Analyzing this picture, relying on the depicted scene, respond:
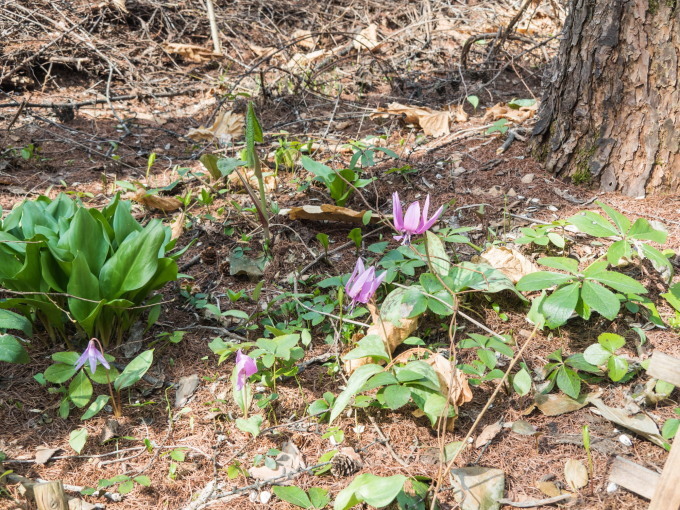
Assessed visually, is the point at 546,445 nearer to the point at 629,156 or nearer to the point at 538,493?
the point at 538,493

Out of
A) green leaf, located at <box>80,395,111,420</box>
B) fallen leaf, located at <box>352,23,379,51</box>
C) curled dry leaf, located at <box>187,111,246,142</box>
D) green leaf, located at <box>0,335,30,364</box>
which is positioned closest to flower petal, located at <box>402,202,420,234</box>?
green leaf, located at <box>80,395,111,420</box>

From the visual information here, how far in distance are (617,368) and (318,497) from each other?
3.31 ft

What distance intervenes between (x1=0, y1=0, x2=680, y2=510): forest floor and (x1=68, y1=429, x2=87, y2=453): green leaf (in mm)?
65

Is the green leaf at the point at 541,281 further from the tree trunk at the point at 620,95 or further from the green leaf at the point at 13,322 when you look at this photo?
the green leaf at the point at 13,322

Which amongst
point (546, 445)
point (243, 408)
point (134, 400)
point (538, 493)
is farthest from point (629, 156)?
point (134, 400)

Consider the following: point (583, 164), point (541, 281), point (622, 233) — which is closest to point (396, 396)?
point (541, 281)

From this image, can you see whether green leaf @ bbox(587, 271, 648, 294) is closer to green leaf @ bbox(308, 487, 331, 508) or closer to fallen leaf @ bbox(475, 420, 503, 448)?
fallen leaf @ bbox(475, 420, 503, 448)

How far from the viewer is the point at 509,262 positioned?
2.24m

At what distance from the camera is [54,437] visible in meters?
1.81

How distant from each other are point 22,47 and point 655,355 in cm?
539

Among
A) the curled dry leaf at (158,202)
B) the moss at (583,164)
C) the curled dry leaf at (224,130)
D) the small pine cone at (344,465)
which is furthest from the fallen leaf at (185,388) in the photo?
the curled dry leaf at (224,130)

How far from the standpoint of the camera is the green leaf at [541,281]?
1811 millimetres

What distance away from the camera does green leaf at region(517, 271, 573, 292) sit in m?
1.81

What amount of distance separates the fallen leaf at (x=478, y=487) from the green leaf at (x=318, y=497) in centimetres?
36
